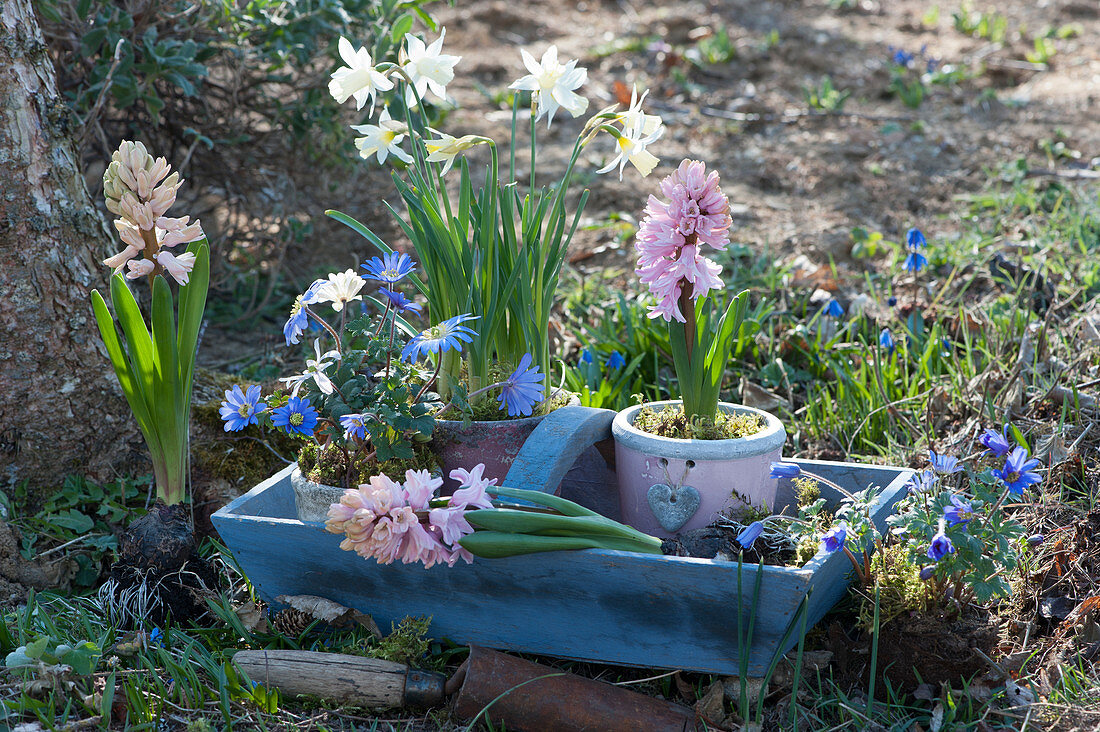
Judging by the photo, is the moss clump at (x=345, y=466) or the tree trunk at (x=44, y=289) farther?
the tree trunk at (x=44, y=289)

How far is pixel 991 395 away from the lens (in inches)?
96.7

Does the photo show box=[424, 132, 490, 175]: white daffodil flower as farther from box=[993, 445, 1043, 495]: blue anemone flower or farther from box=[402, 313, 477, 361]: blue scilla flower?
box=[993, 445, 1043, 495]: blue anemone flower

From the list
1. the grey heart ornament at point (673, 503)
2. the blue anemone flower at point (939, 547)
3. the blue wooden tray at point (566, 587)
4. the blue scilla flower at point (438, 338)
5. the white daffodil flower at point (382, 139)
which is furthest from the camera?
the white daffodil flower at point (382, 139)

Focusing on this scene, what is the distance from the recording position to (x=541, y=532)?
1.61 metres

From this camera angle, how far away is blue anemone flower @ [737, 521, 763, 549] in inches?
61.2

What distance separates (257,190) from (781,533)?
251 centimetres

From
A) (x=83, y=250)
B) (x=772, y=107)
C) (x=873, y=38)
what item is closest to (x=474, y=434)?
(x=83, y=250)

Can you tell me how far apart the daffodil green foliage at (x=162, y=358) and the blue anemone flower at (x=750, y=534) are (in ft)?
3.99

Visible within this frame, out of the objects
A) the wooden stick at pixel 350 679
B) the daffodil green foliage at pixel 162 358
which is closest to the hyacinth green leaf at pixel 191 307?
the daffodil green foliage at pixel 162 358

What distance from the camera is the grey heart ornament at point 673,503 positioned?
69.3 inches

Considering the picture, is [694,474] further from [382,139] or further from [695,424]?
[382,139]

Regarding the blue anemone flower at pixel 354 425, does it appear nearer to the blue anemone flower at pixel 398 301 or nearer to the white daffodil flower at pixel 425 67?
the blue anemone flower at pixel 398 301

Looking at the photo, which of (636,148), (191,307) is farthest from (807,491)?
(191,307)

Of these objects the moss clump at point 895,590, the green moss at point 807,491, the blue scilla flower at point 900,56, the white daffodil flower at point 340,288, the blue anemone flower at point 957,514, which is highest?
the blue scilla flower at point 900,56
